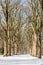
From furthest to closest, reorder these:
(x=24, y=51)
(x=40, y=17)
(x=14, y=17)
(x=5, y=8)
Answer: (x=24, y=51)
(x=14, y=17)
(x=5, y=8)
(x=40, y=17)

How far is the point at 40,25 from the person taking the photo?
1678 cm

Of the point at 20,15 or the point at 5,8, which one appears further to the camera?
the point at 20,15

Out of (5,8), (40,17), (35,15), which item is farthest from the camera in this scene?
(5,8)

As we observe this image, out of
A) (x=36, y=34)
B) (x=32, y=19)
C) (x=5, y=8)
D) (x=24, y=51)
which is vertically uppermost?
(x=5, y=8)

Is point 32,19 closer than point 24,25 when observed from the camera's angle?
Yes

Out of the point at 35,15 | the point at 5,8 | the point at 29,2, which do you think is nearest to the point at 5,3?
the point at 5,8

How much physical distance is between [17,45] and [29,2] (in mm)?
15519

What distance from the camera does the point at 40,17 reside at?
54.9 ft

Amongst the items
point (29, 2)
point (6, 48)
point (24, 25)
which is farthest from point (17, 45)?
point (29, 2)

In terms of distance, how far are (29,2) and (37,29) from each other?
3.24 m

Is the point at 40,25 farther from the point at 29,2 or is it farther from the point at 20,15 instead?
the point at 20,15

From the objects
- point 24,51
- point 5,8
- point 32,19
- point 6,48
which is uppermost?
point 5,8

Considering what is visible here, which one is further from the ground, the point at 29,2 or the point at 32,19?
the point at 29,2

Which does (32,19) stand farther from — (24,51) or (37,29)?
(24,51)
